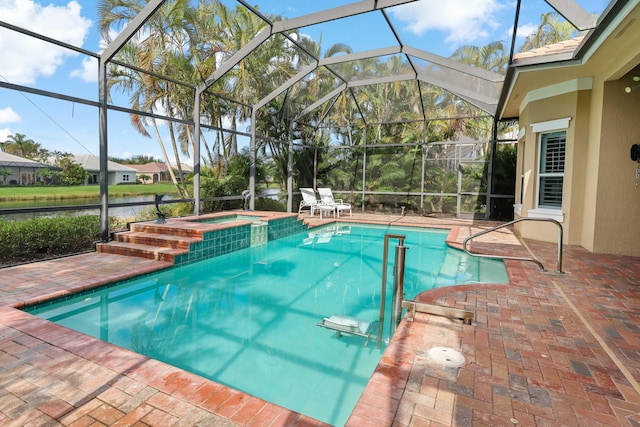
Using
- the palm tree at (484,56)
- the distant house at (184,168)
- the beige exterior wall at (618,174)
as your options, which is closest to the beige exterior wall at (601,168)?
the beige exterior wall at (618,174)

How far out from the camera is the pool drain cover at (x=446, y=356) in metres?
2.49

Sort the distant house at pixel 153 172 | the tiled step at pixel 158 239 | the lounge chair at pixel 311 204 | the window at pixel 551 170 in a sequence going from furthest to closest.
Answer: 1. the lounge chair at pixel 311 204
2. the distant house at pixel 153 172
3. the window at pixel 551 170
4. the tiled step at pixel 158 239

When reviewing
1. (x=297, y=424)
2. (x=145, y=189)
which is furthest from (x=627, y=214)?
(x=145, y=189)

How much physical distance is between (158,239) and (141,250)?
44cm

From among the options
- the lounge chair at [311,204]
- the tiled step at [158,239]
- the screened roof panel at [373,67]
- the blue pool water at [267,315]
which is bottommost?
the blue pool water at [267,315]

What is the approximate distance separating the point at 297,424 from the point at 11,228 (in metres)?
5.80

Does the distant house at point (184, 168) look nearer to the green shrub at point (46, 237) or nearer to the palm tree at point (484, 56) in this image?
the green shrub at point (46, 237)

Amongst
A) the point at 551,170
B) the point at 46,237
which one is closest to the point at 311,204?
the point at 551,170

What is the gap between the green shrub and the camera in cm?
532

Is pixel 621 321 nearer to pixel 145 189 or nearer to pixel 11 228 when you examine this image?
pixel 11 228

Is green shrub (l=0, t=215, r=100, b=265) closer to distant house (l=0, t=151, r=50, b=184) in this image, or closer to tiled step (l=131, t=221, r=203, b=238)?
distant house (l=0, t=151, r=50, b=184)

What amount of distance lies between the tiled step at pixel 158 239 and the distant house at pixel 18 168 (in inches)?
65.1

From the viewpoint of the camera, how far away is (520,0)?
5715mm

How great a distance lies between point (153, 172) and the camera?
9164mm
